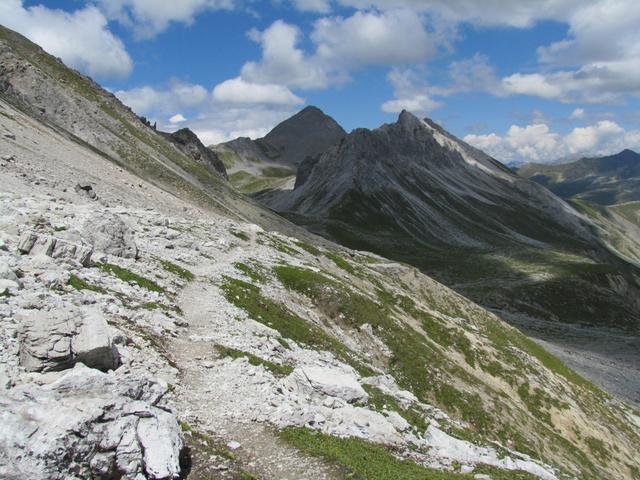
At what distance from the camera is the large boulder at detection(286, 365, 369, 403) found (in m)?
22.6

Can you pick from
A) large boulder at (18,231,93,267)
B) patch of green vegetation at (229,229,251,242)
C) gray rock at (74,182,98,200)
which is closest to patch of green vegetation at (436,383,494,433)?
patch of green vegetation at (229,229,251,242)

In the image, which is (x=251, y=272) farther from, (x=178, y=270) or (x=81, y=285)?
(x=81, y=285)

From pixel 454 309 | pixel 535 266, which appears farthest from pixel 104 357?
pixel 535 266

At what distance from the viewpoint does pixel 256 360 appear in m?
24.1

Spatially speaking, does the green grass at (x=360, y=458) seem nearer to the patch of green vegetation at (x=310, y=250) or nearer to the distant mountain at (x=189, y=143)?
the patch of green vegetation at (x=310, y=250)

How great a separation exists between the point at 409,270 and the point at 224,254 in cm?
4574

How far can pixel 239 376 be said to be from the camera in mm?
22172

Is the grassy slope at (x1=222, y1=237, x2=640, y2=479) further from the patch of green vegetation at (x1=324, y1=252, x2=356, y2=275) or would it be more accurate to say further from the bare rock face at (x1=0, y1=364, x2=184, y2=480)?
the bare rock face at (x1=0, y1=364, x2=184, y2=480)

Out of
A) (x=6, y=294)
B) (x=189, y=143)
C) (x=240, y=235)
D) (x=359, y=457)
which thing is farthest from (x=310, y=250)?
(x=189, y=143)

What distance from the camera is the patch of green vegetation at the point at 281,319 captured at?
32.4m

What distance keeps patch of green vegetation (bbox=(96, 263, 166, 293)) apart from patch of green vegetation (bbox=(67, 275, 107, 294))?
2.98 metres

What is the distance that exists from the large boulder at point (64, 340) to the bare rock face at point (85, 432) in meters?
1.04

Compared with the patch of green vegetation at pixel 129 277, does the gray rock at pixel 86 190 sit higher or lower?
higher

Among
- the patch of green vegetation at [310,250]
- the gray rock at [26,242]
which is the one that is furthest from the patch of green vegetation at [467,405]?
the gray rock at [26,242]
